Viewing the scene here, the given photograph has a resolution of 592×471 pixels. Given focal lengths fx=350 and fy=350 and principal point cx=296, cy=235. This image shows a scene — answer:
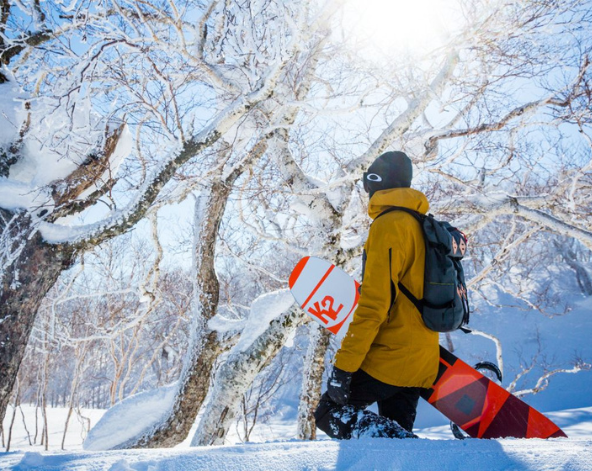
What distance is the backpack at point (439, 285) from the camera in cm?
161

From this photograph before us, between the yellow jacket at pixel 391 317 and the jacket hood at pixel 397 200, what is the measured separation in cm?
7

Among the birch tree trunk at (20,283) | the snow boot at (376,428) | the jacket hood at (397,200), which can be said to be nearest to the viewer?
the snow boot at (376,428)

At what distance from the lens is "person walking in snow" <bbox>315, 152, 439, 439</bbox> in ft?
5.17

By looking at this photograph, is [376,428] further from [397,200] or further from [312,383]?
[312,383]

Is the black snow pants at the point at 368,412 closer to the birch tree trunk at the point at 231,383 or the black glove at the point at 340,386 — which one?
the black glove at the point at 340,386

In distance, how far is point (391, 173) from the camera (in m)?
1.90

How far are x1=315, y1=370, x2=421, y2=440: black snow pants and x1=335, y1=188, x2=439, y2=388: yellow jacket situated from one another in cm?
7

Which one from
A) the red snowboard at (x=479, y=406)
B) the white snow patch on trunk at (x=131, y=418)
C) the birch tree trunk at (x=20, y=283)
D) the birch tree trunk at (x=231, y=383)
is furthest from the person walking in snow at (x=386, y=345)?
the white snow patch on trunk at (x=131, y=418)

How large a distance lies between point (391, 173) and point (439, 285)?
647mm

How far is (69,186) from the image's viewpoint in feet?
11.0

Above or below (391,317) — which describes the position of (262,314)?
below

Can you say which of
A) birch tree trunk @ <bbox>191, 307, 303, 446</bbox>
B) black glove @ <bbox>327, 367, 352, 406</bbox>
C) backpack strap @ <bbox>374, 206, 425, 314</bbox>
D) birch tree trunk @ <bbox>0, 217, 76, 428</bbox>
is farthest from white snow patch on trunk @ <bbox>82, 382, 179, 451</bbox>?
backpack strap @ <bbox>374, 206, 425, 314</bbox>

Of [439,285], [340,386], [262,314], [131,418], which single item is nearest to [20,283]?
[131,418]

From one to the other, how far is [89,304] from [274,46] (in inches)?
510
